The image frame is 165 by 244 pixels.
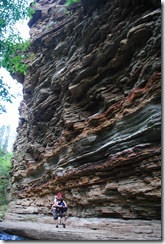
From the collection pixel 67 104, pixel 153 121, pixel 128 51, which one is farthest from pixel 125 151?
pixel 67 104

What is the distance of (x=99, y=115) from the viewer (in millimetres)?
8211

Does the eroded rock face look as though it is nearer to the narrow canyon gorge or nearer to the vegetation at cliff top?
the narrow canyon gorge

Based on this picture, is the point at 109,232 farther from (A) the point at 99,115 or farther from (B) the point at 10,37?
(B) the point at 10,37

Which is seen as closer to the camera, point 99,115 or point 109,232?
point 109,232

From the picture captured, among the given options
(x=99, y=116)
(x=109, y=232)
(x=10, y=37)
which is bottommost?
(x=109, y=232)

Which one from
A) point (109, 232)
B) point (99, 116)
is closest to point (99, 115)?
point (99, 116)

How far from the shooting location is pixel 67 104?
34.9 ft

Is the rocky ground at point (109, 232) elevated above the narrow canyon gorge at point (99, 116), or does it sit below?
below

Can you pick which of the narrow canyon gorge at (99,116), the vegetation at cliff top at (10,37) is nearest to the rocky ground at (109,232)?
the narrow canyon gorge at (99,116)

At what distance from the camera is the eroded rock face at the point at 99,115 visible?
6129 mm

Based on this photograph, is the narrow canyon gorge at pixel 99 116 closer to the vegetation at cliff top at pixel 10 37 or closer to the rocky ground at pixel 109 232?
the rocky ground at pixel 109 232

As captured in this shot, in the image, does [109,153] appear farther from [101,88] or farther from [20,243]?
[20,243]

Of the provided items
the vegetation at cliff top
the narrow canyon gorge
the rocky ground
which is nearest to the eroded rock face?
the narrow canyon gorge

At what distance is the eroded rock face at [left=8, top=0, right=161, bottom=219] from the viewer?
20.1 feet
